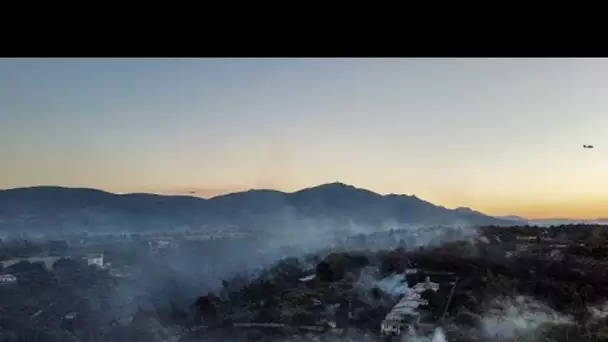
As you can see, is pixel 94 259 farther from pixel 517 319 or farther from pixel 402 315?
pixel 517 319

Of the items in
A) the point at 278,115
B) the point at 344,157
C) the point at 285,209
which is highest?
the point at 278,115

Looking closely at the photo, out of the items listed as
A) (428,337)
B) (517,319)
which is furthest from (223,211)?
(517,319)

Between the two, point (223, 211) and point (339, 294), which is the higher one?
point (223, 211)

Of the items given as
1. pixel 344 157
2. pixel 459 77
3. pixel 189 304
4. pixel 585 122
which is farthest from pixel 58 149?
pixel 585 122

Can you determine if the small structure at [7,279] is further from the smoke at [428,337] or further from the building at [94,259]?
the smoke at [428,337]

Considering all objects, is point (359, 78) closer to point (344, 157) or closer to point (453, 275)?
point (344, 157)

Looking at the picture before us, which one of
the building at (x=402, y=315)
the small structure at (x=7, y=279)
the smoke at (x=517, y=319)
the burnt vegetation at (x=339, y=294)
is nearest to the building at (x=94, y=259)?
the burnt vegetation at (x=339, y=294)

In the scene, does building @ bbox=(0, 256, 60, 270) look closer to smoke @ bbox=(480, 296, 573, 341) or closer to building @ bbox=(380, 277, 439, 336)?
building @ bbox=(380, 277, 439, 336)

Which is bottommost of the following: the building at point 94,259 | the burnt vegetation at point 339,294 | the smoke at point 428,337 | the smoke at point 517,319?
the smoke at point 428,337

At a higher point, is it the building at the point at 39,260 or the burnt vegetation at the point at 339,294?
the building at the point at 39,260
